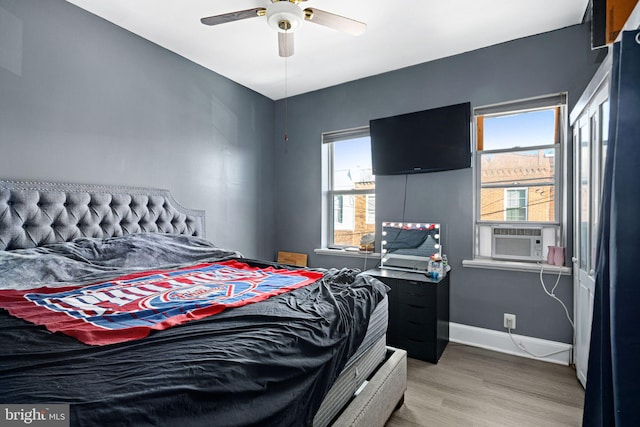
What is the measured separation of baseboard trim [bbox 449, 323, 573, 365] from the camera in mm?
2562

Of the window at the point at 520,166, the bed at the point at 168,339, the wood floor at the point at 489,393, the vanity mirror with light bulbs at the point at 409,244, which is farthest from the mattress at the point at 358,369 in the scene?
the window at the point at 520,166

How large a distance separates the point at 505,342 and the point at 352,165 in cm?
238

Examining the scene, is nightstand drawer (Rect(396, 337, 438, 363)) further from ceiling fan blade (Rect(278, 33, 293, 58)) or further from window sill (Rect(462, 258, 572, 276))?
ceiling fan blade (Rect(278, 33, 293, 58))

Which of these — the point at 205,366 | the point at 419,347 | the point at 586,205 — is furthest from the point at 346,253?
the point at 205,366

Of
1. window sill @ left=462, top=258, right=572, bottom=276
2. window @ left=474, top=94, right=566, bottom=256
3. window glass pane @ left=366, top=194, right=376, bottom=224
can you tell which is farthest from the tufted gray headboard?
window @ left=474, top=94, right=566, bottom=256

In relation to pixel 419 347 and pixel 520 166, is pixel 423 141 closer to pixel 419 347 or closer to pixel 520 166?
pixel 520 166

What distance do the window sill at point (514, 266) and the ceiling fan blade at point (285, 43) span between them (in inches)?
93.1

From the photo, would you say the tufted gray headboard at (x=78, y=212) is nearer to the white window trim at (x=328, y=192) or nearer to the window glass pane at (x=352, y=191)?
the white window trim at (x=328, y=192)

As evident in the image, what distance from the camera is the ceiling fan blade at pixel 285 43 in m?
2.24

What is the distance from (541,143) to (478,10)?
1239 mm

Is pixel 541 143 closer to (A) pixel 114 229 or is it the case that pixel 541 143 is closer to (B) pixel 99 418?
(B) pixel 99 418

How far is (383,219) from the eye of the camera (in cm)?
347

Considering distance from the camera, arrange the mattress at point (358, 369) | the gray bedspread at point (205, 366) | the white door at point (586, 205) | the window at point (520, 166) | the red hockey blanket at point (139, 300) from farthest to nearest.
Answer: the window at point (520, 166) < the white door at point (586, 205) < the mattress at point (358, 369) < the red hockey blanket at point (139, 300) < the gray bedspread at point (205, 366)

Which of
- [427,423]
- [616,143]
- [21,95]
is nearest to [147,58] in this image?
[21,95]
